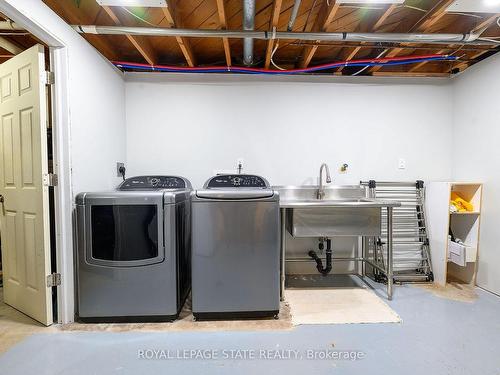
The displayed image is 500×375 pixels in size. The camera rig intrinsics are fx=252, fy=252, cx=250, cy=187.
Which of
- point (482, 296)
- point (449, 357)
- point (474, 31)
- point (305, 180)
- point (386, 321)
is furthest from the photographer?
point (305, 180)

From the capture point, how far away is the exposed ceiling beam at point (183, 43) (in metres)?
1.86

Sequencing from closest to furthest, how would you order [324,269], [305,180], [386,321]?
[386,321], [324,269], [305,180]

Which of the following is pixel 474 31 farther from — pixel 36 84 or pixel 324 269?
pixel 36 84

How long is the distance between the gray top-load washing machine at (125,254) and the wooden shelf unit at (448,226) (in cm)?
255

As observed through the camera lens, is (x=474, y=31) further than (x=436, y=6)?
Yes

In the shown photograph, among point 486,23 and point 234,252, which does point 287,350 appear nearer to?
point 234,252

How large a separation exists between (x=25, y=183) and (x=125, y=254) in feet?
3.06

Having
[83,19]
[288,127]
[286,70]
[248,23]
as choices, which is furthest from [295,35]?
[83,19]

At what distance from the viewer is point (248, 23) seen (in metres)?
1.96

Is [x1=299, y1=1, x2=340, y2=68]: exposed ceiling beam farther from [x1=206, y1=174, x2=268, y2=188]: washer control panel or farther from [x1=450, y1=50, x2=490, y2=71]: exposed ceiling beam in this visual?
[x1=450, y1=50, x2=490, y2=71]: exposed ceiling beam

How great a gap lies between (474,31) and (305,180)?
1872 millimetres

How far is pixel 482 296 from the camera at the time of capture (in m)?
2.31

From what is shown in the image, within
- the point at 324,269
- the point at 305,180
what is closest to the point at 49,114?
the point at 305,180

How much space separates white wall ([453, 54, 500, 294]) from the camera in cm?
237
